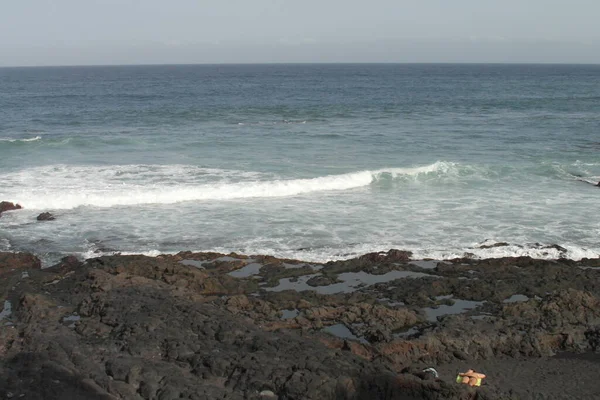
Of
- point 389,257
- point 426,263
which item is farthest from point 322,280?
point 426,263

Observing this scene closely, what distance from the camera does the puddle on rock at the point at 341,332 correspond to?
1160 centimetres

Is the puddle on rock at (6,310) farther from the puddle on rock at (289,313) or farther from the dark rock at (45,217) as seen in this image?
the dark rock at (45,217)

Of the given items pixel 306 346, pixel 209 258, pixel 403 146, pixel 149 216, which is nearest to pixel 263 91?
pixel 403 146

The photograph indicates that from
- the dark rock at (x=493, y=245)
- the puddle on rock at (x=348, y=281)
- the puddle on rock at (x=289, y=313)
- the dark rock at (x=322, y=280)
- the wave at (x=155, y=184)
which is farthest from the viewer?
the wave at (x=155, y=184)

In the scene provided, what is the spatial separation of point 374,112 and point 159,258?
37.1m

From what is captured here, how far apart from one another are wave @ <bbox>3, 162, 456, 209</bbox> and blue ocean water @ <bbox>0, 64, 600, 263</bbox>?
0.29 feet

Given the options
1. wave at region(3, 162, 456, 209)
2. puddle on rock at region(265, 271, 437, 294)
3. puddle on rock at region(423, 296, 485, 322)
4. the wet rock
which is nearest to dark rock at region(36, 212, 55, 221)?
wave at region(3, 162, 456, 209)

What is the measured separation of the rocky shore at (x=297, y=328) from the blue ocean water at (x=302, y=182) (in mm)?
1963

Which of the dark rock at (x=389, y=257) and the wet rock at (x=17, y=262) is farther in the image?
the dark rock at (x=389, y=257)

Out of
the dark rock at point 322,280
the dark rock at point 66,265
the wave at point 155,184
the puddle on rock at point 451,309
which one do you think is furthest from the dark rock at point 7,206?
the puddle on rock at point 451,309

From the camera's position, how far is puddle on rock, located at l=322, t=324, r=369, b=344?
457 inches

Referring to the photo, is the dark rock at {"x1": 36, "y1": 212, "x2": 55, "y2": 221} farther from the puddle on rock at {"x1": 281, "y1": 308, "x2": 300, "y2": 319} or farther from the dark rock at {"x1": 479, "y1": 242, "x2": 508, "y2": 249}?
the dark rock at {"x1": 479, "y1": 242, "x2": 508, "y2": 249}

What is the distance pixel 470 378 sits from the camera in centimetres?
998

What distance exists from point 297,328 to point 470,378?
3.34 m
